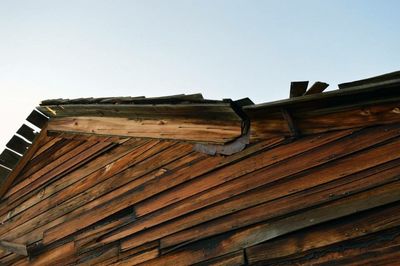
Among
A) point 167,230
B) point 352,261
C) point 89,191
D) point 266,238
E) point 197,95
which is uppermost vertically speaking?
point 197,95

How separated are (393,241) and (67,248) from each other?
4.25 m

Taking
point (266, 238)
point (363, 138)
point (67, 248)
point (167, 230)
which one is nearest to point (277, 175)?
point (266, 238)

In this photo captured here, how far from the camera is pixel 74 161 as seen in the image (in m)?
5.79

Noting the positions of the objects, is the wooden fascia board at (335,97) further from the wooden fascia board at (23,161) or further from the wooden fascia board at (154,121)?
the wooden fascia board at (23,161)

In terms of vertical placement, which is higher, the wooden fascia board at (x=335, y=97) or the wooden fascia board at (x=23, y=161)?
the wooden fascia board at (x=23, y=161)

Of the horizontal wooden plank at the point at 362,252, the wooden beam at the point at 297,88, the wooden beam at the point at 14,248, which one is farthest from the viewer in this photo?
the wooden beam at the point at 14,248

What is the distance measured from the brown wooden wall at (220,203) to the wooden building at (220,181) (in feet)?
0.04

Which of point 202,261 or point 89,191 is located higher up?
point 89,191

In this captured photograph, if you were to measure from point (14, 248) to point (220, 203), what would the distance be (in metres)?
4.13

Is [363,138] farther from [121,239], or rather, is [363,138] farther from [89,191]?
[89,191]

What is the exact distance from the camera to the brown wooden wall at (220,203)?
10.5 feet

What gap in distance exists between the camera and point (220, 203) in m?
3.99

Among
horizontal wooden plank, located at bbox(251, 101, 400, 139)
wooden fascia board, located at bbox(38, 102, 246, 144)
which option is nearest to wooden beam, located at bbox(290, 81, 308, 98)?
horizontal wooden plank, located at bbox(251, 101, 400, 139)

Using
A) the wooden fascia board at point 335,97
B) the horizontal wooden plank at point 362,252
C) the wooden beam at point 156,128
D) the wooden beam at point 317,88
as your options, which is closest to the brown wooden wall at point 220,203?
the horizontal wooden plank at point 362,252
